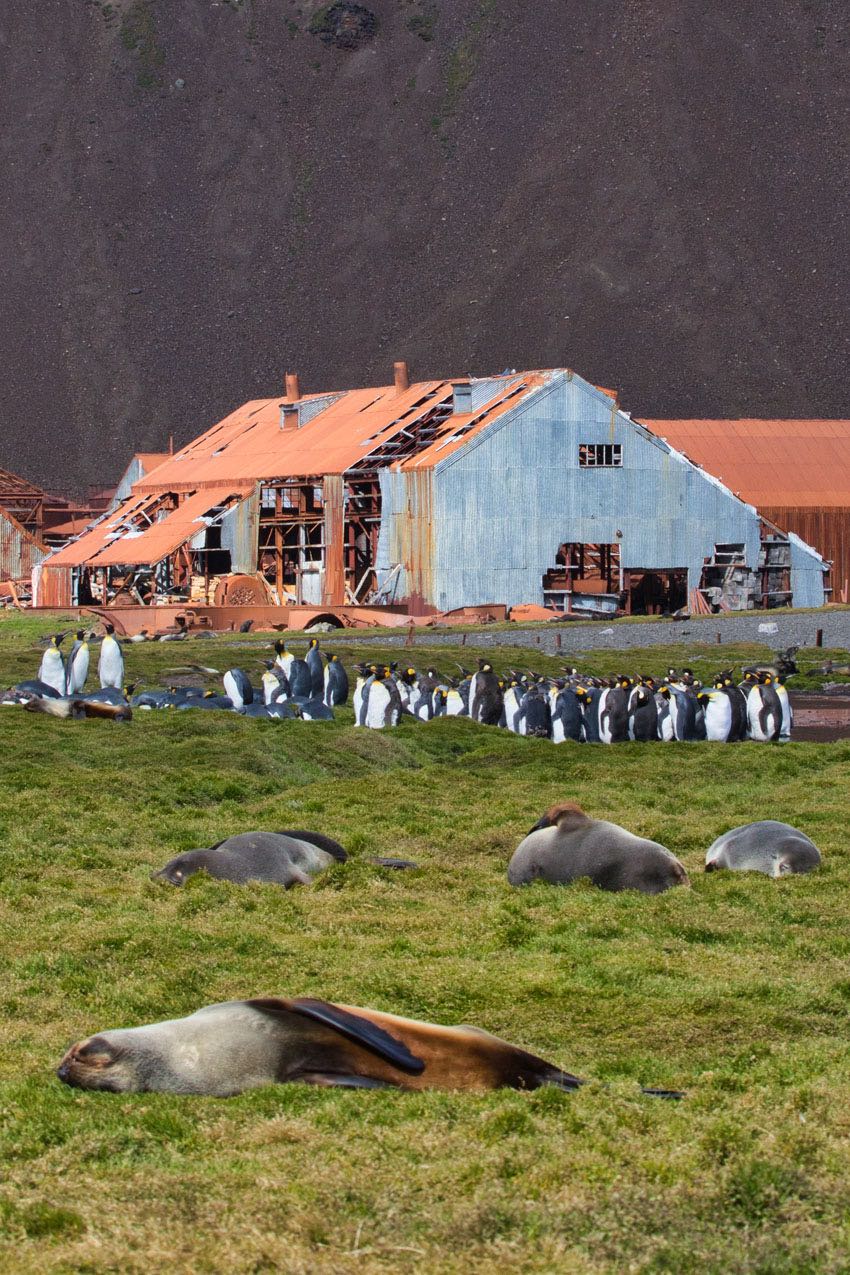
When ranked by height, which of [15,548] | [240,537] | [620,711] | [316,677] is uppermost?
[15,548]

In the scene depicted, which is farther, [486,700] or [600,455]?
[600,455]

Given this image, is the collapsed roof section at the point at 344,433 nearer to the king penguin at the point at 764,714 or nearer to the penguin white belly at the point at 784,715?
the king penguin at the point at 764,714

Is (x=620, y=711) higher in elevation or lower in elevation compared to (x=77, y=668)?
lower

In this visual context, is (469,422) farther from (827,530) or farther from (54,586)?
(827,530)

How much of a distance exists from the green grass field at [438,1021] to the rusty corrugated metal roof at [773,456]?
203 ft

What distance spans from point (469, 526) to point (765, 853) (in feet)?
158

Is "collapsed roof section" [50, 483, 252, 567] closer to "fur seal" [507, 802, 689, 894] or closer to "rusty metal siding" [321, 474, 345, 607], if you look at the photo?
"rusty metal siding" [321, 474, 345, 607]

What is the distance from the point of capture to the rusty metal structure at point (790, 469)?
78125 millimetres

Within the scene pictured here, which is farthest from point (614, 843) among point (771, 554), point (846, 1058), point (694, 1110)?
point (771, 554)

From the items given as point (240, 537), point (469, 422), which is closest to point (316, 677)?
point (469, 422)

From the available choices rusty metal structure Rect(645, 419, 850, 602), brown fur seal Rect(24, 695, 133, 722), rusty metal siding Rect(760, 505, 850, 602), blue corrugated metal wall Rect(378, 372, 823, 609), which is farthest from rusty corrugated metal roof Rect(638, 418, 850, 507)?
brown fur seal Rect(24, 695, 133, 722)

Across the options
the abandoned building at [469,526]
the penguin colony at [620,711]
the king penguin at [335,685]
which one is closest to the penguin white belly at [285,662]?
the king penguin at [335,685]

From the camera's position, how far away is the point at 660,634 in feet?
166

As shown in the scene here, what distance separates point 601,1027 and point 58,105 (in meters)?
175
